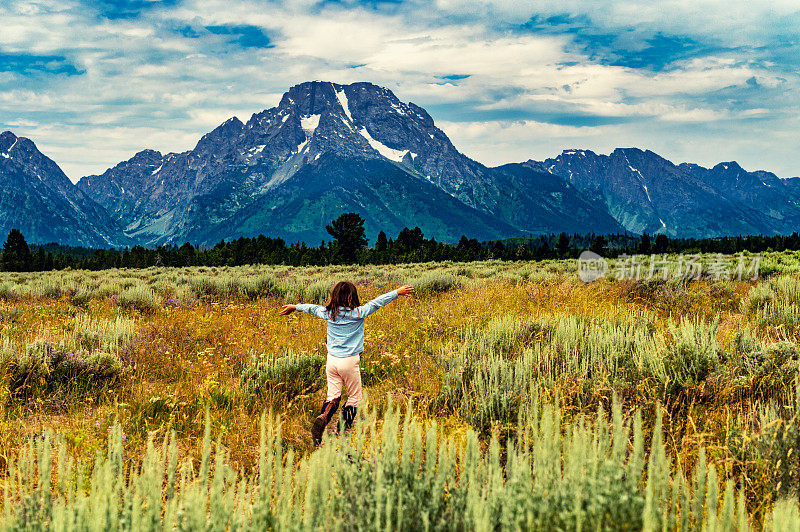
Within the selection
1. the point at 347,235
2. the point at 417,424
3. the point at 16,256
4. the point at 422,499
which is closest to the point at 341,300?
the point at 417,424

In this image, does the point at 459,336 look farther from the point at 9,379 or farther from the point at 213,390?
the point at 9,379

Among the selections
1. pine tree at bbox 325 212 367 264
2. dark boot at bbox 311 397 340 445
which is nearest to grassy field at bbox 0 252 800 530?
dark boot at bbox 311 397 340 445

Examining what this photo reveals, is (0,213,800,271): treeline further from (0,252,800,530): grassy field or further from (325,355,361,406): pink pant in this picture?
(325,355,361,406): pink pant

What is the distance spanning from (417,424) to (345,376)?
1945mm

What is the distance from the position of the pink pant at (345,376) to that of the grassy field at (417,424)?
0.79ft

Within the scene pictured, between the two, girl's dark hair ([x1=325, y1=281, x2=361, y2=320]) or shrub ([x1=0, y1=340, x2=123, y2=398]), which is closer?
girl's dark hair ([x1=325, y1=281, x2=361, y2=320])

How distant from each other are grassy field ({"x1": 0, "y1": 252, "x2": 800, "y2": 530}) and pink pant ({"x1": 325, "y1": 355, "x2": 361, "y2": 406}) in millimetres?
240

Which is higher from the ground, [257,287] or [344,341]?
[344,341]

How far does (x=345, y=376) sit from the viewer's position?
5.32 metres

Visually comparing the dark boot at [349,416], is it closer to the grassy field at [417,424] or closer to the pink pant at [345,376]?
the pink pant at [345,376]

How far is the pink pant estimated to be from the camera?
17.3 ft

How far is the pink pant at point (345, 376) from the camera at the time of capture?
5.28 meters

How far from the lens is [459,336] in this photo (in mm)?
7426

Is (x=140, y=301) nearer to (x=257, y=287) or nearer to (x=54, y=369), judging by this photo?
(x=257, y=287)
